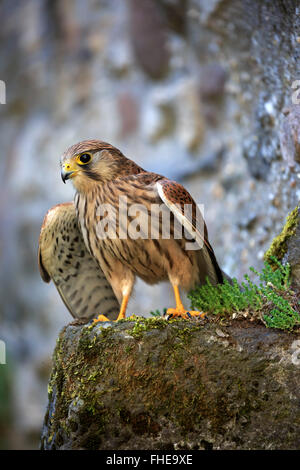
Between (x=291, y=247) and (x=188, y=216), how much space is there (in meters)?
0.53

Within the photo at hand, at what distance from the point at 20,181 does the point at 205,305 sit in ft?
12.5

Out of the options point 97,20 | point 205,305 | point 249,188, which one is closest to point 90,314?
point 205,305

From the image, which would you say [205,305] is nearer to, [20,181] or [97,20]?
[20,181]

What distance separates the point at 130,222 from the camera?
2484mm

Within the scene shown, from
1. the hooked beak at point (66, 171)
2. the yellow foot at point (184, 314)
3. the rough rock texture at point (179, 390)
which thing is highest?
the hooked beak at point (66, 171)

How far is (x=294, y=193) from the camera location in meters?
2.88

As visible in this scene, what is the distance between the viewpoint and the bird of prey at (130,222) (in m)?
2.49

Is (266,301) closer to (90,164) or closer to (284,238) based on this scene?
(284,238)

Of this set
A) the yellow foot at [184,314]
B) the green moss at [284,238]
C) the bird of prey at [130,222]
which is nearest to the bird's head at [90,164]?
the bird of prey at [130,222]

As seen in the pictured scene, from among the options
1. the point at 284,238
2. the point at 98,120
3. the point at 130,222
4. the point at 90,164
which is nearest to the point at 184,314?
the point at 130,222

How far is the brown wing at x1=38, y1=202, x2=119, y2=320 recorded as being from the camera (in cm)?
290

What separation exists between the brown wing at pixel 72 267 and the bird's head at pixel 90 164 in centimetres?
32

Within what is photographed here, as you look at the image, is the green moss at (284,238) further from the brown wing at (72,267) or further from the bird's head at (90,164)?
the brown wing at (72,267)

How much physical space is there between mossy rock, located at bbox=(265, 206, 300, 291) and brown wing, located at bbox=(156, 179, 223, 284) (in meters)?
0.32
